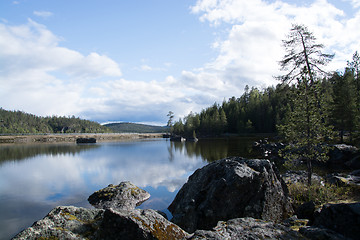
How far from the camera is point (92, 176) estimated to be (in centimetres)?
2655

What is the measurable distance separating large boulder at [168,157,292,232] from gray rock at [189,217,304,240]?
130 inches

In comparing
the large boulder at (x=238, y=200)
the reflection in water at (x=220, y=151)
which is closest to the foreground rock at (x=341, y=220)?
the large boulder at (x=238, y=200)

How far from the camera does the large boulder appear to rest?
373 inches

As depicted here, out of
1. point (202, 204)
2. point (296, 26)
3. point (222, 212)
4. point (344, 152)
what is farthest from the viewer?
point (344, 152)

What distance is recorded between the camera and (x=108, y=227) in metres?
5.53

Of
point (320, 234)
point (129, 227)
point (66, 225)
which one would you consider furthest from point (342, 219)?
point (66, 225)

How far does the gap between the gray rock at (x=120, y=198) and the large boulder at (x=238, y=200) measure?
5941 mm

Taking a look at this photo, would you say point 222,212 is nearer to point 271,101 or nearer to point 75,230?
point 75,230

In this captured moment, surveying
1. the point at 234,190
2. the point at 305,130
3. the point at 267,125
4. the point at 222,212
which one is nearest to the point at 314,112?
the point at 305,130

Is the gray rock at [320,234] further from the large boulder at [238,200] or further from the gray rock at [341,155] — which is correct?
the gray rock at [341,155]

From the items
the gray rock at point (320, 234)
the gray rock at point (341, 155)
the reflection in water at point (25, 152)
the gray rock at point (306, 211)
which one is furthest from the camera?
the reflection in water at point (25, 152)

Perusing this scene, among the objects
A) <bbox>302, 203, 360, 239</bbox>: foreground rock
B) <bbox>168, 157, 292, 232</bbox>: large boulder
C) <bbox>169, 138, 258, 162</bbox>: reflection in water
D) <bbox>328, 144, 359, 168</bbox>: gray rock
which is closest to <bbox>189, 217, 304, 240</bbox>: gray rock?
<bbox>302, 203, 360, 239</bbox>: foreground rock

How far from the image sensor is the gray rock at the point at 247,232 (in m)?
5.46

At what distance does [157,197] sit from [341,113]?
4421 cm
